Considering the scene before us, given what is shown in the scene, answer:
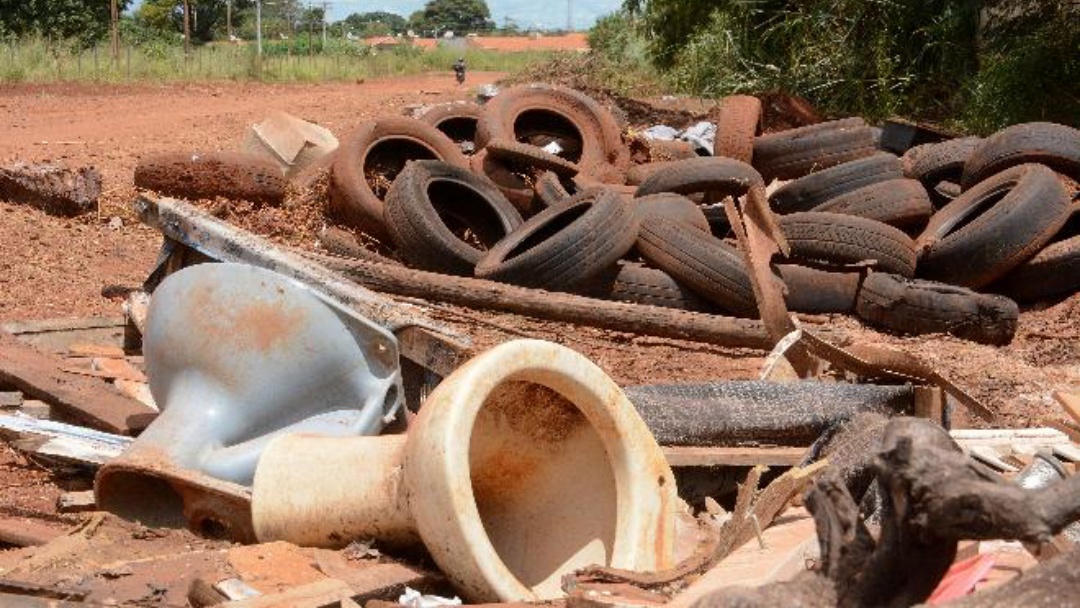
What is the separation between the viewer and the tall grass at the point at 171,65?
2506 centimetres

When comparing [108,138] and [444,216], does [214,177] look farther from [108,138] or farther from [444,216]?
[108,138]

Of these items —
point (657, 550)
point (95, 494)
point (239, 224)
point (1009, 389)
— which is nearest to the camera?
point (657, 550)

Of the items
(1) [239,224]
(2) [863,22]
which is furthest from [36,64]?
(1) [239,224]

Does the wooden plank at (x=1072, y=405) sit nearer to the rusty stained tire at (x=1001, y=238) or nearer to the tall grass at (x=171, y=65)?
the rusty stained tire at (x=1001, y=238)

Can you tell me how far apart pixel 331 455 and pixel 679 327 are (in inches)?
153

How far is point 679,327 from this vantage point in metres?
8.32

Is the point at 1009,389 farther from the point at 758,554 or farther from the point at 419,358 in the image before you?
the point at 758,554

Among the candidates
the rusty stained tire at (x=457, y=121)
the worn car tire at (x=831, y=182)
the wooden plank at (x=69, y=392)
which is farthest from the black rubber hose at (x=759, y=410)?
the rusty stained tire at (x=457, y=121)

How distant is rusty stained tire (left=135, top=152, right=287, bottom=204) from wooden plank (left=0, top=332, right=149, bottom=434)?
4286mm

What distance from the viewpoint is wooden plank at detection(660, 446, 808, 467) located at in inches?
209

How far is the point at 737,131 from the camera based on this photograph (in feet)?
37.1

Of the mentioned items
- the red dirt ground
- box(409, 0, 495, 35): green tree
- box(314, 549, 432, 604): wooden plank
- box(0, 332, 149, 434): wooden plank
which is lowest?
box(409, 0, 495, 35): green tree

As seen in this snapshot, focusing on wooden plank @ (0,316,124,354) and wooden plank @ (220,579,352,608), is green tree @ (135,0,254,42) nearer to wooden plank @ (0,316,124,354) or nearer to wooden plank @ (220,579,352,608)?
wooden plank @ (0,316,124,354)

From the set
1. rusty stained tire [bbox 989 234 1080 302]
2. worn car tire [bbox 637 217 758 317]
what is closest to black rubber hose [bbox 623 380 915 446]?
worn car tire [bbox 637 217 758 317]
